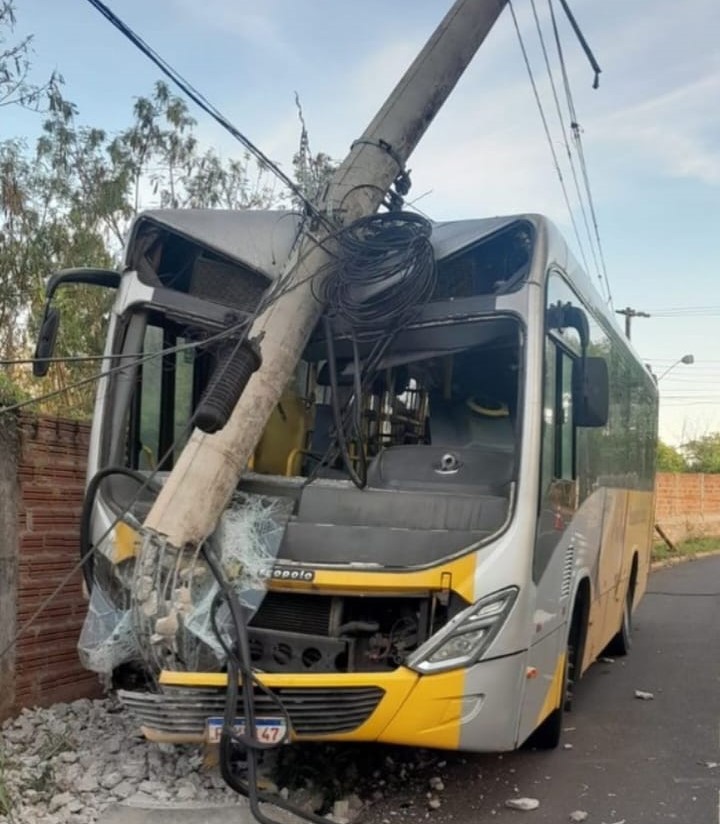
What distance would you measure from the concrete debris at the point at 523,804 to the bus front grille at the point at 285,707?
53.5 inches

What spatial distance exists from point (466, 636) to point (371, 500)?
85 cm

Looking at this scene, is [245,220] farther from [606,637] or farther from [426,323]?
[606,637]

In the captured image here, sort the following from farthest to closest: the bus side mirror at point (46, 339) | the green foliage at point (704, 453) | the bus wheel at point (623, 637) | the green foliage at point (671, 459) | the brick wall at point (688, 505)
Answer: the green foliage at point (704, 453), the green foliage at point (671, 459), the brick wall at point (688, 505), the bus wheel at point (623, 637), the bus side mirror at point (46, 339)

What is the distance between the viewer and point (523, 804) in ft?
17.9

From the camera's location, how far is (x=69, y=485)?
21.2 ft

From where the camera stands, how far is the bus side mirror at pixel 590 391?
5746 millimetres

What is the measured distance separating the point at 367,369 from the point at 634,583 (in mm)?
6389

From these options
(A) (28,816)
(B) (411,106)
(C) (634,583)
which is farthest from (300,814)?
(C) (634,583)

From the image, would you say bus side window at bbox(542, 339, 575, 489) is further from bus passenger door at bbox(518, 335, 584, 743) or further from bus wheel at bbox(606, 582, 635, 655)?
bus wheel at bbox(606, 582, 635, 655)

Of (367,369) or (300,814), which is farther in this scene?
(367,369)

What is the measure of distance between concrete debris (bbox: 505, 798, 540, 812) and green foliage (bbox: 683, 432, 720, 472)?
3853cm

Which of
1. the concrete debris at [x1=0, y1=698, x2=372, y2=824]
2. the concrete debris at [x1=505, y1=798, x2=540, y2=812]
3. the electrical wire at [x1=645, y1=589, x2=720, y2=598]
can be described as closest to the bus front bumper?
the concrete debris at [x1=0, y1=698, x2=372, y2=824]

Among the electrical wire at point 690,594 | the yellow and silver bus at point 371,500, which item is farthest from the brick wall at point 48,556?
the electrical wire at point 690,594

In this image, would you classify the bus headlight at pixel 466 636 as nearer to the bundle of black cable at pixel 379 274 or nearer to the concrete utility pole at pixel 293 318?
the concrete utility pole at pixel 293 318
